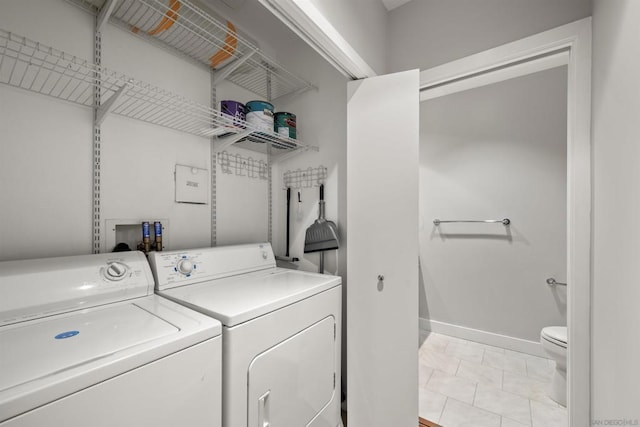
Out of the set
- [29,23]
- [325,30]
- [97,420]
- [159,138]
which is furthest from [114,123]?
[97,420]

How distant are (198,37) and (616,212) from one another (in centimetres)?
208

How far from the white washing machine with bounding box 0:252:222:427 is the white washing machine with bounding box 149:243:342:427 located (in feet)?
0.25

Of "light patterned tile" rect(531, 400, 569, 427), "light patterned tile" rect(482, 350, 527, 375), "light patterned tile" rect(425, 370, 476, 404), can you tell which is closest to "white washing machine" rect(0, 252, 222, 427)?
"light patterned tile" rect(425, 370, 476, 404)

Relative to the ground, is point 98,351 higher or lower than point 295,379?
higher

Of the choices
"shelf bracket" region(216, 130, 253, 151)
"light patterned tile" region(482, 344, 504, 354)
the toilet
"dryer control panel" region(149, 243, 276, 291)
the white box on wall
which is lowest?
"light patterned tile" region(482, 344, 504, 354)

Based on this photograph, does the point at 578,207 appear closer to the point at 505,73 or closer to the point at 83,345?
the point at 505,73

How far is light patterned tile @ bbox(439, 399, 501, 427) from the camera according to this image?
166 cm

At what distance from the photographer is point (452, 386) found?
202 cm

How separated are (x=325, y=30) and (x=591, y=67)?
1.17 meters

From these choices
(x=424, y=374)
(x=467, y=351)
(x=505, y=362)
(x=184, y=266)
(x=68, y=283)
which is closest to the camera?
(x=68, y=283)

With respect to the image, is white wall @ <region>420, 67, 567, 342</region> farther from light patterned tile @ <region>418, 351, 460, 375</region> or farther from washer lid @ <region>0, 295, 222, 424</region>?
washer lid @ <region>0, 295, 222, 424</region>

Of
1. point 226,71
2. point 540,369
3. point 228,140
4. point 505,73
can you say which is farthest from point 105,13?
point 540,369

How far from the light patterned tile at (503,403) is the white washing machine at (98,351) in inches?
74.4

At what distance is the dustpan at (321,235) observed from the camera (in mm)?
1786
